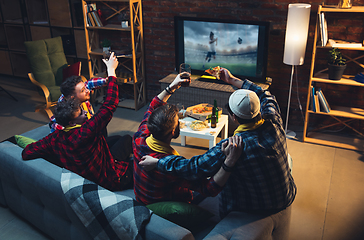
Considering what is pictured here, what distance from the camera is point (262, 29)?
12.3ft

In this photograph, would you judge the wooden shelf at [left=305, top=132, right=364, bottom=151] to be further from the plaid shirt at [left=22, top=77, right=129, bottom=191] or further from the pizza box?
the plaid shirt at [left=22, top=77, right=129, bottom=191]

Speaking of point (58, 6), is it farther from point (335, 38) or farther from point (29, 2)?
point (335, 38)

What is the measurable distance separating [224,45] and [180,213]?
2.83m

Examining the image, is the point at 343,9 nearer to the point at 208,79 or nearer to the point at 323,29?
the point at 323,29

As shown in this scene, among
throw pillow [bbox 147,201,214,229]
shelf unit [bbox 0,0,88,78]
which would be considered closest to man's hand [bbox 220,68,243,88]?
throw pillow [bbox 147,201,214,229]

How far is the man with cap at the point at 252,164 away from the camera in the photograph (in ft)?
5.21

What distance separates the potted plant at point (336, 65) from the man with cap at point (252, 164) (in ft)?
6.82

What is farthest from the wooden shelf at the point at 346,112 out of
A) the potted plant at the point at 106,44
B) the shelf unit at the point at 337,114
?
the potted plant at the point at 106,44

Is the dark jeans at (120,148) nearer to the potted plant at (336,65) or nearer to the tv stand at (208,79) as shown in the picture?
the tv stand at (208,79)

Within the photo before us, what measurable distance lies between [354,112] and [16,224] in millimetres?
3542

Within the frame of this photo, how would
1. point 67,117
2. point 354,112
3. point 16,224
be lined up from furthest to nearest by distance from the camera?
1. point 354,112
2. point 16,224
3. point 67,117

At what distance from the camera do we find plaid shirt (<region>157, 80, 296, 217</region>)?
1586 mm

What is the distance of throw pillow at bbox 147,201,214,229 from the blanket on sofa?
9 cm

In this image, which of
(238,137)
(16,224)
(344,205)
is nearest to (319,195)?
(344,205)
